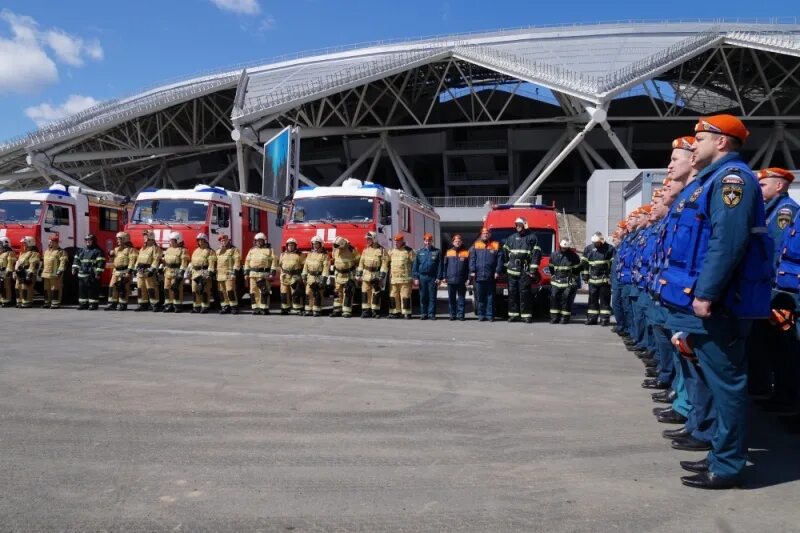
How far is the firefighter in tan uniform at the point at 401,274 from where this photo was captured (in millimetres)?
13109

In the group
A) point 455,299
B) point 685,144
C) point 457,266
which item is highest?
point 685,144

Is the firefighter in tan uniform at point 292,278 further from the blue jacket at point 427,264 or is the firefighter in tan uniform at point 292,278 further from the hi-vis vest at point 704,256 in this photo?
the hi-vis vest at point 704,256

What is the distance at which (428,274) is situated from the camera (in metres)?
13.3

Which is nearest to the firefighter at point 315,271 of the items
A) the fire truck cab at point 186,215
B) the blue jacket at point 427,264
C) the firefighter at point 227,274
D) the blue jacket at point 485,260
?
the firefighter at point 227,274

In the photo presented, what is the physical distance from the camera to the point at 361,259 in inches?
513

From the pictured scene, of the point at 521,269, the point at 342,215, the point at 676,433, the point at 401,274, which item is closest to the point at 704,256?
the point at 676,433

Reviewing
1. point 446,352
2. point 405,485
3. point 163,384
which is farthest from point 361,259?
point 405,485

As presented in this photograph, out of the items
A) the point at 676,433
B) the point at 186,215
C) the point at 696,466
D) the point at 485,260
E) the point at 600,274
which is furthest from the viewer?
the point at 186,215

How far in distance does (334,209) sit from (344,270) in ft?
5.01

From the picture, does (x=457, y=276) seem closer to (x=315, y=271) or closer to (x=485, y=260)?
(x=485, y=260)

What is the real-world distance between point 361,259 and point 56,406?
8.24m

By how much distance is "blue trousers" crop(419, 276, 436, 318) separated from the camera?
→ 13.3 metres

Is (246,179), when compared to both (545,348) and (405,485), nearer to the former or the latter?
(545,348)

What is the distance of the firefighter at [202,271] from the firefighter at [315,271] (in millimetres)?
2037
